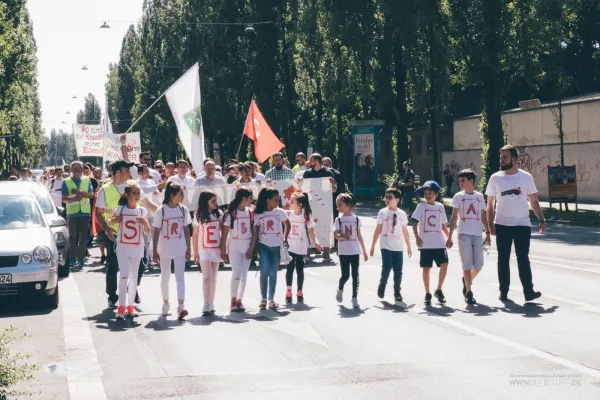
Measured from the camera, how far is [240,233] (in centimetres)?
1112

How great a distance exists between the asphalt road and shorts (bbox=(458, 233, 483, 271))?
1.63 feet

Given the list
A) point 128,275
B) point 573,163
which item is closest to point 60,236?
point 128,275

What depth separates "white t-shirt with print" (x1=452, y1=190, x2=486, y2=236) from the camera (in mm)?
11406

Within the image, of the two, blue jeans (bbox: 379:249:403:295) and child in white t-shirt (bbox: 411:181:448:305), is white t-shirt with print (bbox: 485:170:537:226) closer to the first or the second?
child in white t-shirt (bbox: 411:181:448:305)

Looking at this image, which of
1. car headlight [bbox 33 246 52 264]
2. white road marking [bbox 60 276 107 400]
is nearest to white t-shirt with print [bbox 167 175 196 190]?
white road marking [bbox 60 276 107 400]

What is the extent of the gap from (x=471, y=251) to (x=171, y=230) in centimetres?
362

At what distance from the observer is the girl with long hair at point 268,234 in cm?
1123

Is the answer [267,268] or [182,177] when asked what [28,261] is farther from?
[182,177]

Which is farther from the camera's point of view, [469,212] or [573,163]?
[573,163]

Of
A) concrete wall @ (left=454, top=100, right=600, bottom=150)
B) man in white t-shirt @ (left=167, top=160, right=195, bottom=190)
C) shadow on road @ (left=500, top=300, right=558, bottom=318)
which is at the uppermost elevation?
concrete wall @ (left=454, top=100, right=600, bottom=150)

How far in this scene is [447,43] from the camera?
3544cm

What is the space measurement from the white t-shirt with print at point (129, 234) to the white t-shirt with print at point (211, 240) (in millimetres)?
716

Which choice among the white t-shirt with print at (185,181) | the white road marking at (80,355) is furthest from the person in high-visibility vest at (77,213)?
the white road marking at (80,355)

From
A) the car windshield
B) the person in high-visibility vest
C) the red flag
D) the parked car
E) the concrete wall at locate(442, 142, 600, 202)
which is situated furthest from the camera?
the concrete wall at locate(442, 142, 600, 202)
